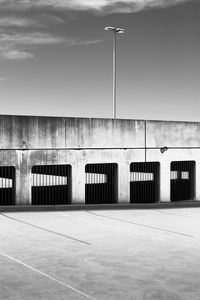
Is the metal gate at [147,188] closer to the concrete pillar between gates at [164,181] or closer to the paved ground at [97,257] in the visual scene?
the concrete pillar between gates at [164,181]

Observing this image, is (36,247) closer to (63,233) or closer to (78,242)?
(78,242)

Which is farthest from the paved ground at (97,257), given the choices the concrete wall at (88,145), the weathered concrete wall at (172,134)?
the weathered concrete wall at (172,134)

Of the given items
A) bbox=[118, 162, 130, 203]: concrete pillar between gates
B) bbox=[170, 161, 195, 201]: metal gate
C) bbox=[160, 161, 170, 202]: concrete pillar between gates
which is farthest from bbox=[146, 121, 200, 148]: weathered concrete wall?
bbox=[118, 162, 130, 203]: concrete pillar between gates

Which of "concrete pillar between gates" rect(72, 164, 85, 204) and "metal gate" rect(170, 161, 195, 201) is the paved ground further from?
"metal gate" rect(170, 161, 195, 201)

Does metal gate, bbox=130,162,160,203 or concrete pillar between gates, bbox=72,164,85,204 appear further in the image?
metal gate, bbox=130,162,160,203

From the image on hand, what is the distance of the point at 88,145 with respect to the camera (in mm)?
21422

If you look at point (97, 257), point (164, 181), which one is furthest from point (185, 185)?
point (97, 257)

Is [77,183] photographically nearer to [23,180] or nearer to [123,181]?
[123,181]

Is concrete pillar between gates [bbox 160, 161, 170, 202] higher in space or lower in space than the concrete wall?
lower

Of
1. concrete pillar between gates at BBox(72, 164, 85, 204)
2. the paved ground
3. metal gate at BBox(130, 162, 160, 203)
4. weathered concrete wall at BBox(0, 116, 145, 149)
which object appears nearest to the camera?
the paved ground

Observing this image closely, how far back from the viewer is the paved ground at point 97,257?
32.4 feet

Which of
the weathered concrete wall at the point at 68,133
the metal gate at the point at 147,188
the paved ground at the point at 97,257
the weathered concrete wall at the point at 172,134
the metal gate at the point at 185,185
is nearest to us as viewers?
the paved ground at the point at 97,257

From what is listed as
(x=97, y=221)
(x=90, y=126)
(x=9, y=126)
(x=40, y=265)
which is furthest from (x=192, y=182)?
(x=40, y=265)

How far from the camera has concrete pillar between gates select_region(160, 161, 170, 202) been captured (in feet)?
76.1
